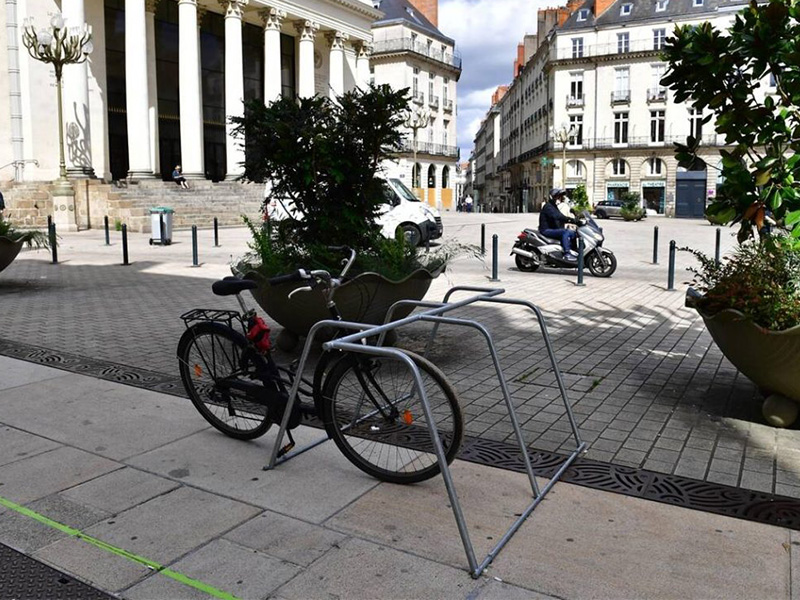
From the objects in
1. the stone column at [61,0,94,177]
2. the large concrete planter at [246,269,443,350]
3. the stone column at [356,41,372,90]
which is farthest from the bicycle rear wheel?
the stone column at [356,41,372,90]

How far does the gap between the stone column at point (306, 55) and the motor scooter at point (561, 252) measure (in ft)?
106

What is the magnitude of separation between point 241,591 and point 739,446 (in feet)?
11.1

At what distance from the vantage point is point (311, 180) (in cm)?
732

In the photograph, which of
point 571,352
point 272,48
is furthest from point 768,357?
point 272,48

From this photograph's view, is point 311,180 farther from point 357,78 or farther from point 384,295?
point 357,78

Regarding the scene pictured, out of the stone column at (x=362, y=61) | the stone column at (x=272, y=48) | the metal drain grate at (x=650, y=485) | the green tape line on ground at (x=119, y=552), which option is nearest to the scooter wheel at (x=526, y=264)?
the metal drain grate at (x=650, y=485)

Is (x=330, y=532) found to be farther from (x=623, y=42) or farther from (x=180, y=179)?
(x=623, y=42)

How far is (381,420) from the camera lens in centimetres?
449

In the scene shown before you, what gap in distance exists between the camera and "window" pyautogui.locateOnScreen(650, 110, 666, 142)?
6700 centimetres

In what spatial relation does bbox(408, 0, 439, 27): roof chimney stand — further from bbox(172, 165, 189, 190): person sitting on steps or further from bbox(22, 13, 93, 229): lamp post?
bbox(22, 13, 93, 229): lamp post

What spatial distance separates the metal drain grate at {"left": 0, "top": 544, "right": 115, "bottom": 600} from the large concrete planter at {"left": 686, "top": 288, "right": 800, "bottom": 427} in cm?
423

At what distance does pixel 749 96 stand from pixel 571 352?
123 inches

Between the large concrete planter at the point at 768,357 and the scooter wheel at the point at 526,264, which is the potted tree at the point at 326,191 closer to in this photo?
the large concrete planter at the point at 768,357

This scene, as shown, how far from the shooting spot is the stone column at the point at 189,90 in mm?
35625
